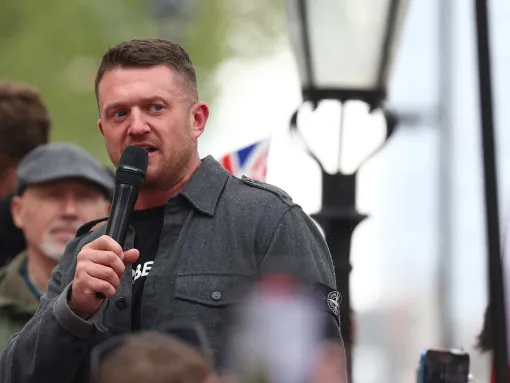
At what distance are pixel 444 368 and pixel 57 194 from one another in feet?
6.87

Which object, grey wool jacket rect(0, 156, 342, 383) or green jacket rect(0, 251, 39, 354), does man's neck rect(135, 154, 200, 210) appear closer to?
grey wool jacket rect(0, 156, 342, 383)

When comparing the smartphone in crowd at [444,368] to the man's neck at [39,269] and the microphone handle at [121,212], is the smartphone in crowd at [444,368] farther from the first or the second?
the man's neck at [39,269]

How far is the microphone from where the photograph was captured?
3.15 metres

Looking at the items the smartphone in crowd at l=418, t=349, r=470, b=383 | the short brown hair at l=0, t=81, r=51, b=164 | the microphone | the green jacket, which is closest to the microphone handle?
the microphone

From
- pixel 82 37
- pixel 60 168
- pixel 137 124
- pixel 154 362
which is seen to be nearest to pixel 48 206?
pixel 60 168

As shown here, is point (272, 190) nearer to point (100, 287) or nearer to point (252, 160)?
point (100, 287)

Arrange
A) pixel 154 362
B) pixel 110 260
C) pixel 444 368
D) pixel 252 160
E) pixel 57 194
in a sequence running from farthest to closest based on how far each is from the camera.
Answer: pixel 252 160 → pixel 57 194 → pixel 444 368 → pixel 110 260 → pixel 154 362

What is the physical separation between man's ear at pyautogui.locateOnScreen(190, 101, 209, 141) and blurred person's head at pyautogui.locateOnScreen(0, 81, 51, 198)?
2.36m

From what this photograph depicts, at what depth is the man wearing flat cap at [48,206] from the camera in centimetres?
521

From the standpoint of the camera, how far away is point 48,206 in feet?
17.5

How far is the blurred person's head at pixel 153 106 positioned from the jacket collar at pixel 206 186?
3cm

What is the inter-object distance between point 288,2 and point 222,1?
8.01 metres

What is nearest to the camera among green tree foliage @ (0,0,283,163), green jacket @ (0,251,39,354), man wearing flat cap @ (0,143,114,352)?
green jacket @ (0,251,39,354)

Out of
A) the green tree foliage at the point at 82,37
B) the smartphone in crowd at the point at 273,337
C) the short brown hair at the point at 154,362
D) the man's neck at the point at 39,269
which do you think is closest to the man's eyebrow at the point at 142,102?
the smartphone in crowd at the point at 273,337
